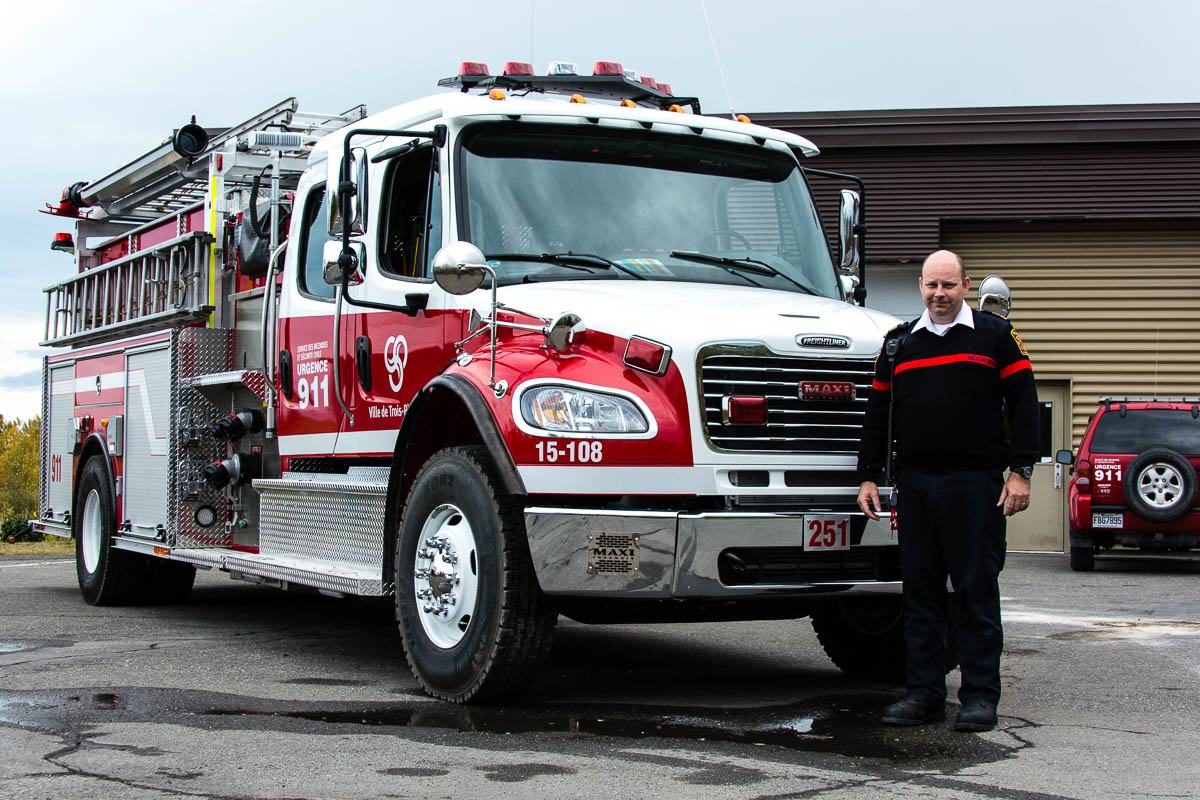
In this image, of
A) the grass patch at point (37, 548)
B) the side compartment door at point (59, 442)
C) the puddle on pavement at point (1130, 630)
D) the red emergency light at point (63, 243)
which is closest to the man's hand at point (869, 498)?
the puddle on pavement at point (1130, 630)

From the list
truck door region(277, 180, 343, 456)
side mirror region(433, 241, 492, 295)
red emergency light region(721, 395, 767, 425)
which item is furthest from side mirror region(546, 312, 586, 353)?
truck door region(277, 180, 343, 456)

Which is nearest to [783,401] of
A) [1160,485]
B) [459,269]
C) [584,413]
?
[584,413]

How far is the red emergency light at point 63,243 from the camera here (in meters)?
12.8

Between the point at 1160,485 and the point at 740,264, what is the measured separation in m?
9.97

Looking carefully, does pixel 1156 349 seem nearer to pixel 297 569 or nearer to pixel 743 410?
pixel 297 569

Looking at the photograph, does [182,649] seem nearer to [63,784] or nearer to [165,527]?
[165,527]

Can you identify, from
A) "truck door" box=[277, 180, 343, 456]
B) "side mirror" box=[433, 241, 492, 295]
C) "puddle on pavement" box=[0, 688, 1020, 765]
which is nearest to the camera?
"puddle on pavement" box=[0, 688, 1020, 765]

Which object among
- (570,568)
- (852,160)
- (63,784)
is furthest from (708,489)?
(852,160)

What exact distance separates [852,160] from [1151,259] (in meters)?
4.38

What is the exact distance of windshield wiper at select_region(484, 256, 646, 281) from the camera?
7.25 metres

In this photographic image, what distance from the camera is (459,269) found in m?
6.65

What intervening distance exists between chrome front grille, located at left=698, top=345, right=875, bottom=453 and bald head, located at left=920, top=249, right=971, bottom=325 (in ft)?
1.71

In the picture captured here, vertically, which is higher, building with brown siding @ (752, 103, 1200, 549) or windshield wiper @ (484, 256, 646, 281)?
building with brown siding @ (752, 103, 1200, 549)

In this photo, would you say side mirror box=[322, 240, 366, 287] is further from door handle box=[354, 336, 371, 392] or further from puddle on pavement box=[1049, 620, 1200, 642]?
puddle on pavement box=[1049, 620, 1200, 642]
